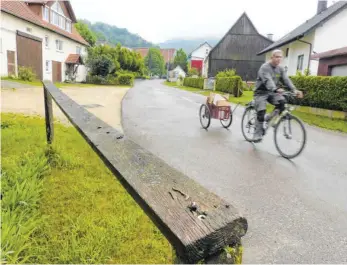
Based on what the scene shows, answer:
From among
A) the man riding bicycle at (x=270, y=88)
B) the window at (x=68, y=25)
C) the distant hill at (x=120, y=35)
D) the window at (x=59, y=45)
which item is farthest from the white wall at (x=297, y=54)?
the distant hill at (x=120, y=35)

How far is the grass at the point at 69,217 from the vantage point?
215cm

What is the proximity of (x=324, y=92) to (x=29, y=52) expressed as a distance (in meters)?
24.9

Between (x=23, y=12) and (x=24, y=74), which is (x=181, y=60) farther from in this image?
(x=24, y=74)

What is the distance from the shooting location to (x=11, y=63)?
75.9 feet

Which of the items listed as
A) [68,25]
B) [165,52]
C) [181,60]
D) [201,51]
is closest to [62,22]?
[68,25]

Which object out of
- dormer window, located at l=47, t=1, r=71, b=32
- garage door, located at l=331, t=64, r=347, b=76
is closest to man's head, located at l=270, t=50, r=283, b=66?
garage door, located at l=331, t=64, r=347, b=76

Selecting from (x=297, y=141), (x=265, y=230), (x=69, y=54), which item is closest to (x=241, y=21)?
(x=69, y=54)

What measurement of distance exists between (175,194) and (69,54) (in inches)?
1493

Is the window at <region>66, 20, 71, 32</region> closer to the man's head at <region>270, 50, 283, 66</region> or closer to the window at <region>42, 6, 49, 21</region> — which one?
the window at <region>42, 6, 49, 21</region>

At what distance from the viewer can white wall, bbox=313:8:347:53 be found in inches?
858

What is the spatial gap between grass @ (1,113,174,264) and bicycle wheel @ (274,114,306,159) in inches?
142

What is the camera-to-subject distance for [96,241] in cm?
229

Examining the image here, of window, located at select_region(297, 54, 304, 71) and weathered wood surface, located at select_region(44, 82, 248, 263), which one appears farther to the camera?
window, located at select_region(297, 54, 304, 71)

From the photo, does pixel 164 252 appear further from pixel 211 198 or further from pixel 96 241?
pixel 211 198
